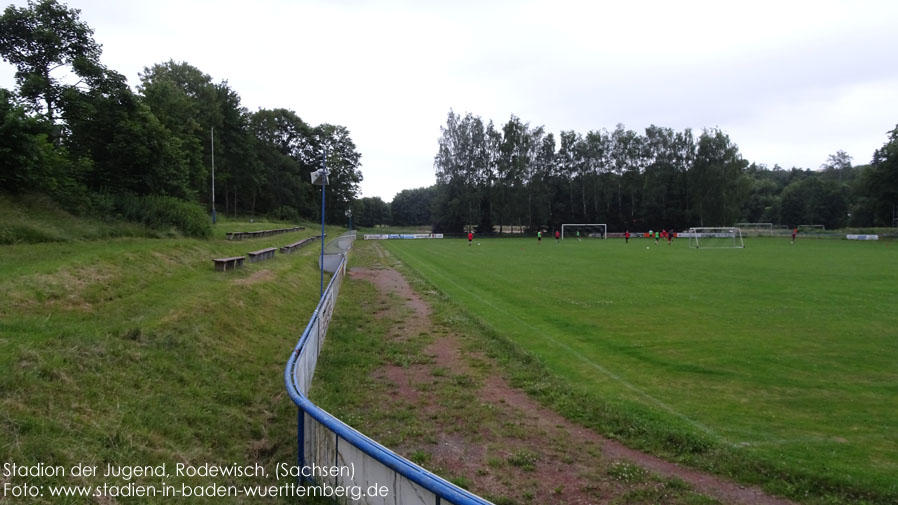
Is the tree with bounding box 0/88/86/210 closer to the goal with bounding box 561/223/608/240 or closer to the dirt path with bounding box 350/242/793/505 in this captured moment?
the dirt path with bounding box 350/242/793/505

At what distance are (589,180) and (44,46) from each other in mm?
80208

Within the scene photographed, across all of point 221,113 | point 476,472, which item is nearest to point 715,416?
point 476,472

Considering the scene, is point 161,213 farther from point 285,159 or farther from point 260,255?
point 285,159

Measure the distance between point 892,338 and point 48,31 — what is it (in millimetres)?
31906

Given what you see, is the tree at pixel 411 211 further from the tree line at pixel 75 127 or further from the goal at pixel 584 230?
the tree line at pixel 75 127

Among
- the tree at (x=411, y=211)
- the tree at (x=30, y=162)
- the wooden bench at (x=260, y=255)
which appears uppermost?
the tree at (x=411, y=211)

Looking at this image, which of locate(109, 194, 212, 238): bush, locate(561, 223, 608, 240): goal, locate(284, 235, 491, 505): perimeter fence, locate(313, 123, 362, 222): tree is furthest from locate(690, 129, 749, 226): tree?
locate(284, 235, 491, 505): perimeter fence

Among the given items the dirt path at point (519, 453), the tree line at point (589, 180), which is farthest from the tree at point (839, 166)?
the dirt path at point (519, 453)

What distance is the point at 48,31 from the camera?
21641 millimetres

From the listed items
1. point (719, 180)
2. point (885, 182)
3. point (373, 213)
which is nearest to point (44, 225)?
point (719, 180)

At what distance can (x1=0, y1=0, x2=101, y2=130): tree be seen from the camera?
834 inches

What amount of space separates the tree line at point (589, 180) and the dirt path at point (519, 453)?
256 feet

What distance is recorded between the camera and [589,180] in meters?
89.0

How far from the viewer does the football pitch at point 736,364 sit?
5.68 meters
